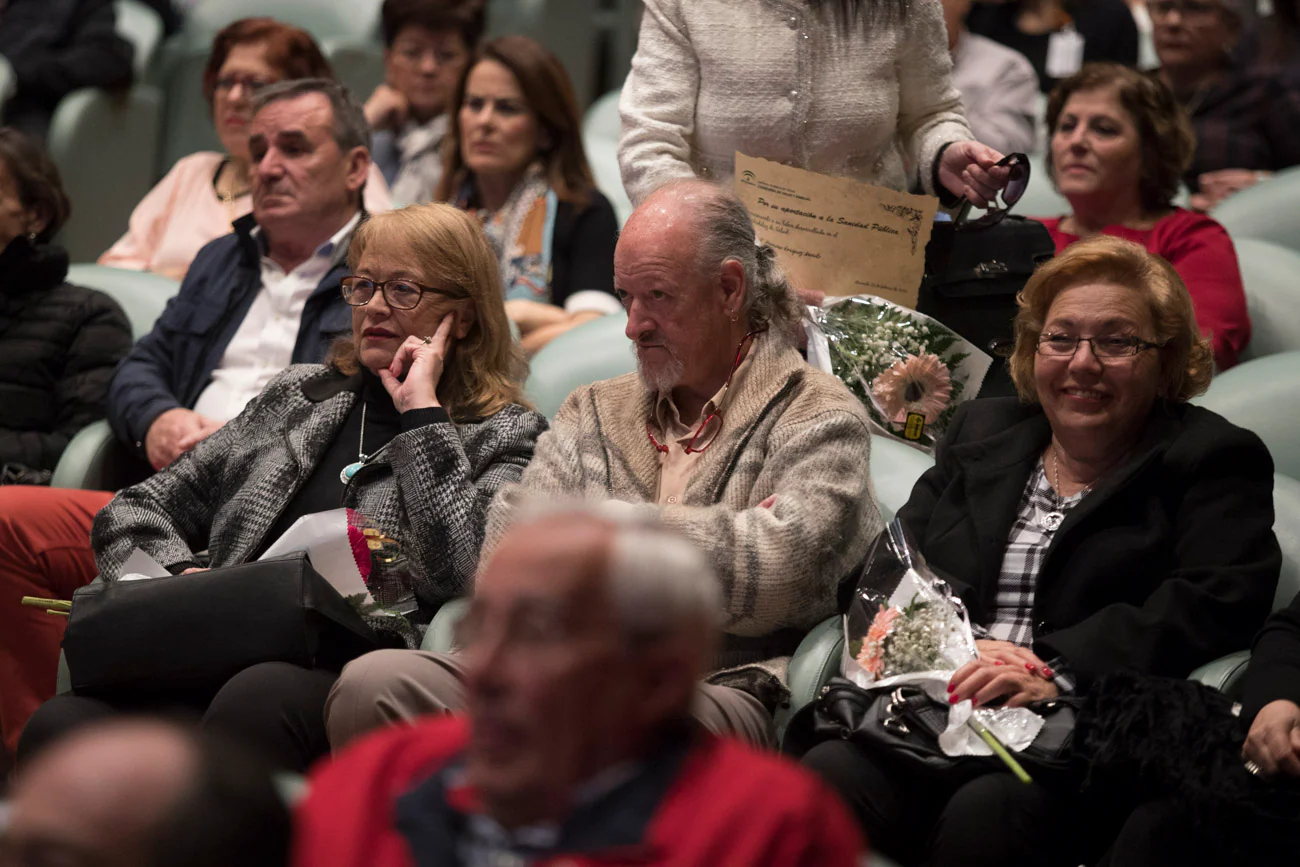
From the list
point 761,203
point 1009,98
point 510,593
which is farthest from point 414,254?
point 1009,98

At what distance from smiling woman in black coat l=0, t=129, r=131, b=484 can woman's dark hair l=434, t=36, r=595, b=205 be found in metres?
1.09

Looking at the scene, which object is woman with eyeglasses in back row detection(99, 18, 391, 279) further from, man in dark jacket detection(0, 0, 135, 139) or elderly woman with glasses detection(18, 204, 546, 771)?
elderly woman with glasses detection(18, 204, 546, 771)

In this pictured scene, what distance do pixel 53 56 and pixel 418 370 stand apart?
2991mm

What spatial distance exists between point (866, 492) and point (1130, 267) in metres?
0.57

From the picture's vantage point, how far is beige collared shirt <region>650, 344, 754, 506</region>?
2.60 meters

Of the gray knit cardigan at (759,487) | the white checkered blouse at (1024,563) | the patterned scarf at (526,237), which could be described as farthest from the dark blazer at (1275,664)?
the patterned scarf at (526,237)

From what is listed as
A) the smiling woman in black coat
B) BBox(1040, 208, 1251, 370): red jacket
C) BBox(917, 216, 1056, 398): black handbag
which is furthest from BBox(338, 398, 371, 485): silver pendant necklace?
BBox(1040, 208, 1251, 370): red jacket

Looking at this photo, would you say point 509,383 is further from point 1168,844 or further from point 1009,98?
point 1009,98

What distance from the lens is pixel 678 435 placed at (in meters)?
2.67

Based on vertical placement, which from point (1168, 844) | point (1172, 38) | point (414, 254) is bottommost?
point (1168, 844)

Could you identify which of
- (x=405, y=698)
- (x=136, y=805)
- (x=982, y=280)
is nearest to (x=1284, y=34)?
(x=982, y=280)

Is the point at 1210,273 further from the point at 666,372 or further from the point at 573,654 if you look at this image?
the point at 573,654

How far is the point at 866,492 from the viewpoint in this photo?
8.43 ft

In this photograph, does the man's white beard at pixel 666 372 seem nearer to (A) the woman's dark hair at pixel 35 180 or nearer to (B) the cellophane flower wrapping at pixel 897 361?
(B) the cellophane flower wrapping at pixel 897 361
